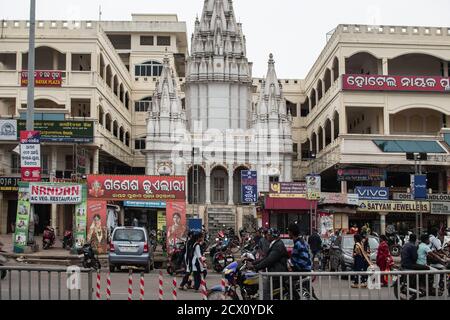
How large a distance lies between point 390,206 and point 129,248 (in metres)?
24.1

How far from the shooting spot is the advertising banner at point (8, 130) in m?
44.7

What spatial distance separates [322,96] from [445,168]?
1309 centimetres

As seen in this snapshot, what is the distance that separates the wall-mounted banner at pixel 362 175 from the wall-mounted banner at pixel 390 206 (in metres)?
4.21

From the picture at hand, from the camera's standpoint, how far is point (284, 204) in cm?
4212

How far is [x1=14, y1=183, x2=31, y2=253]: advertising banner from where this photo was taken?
1088 inches

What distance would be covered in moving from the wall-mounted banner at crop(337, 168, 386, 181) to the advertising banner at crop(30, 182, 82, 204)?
23.1 meters

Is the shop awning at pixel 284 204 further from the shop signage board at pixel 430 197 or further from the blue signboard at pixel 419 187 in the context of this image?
the blue signboard at pixel 419 187

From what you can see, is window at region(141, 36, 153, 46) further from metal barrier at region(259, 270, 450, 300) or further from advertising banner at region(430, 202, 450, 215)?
metal barrier at region(259, 270, 450, 300)

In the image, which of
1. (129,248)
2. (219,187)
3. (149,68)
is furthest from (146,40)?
(129,248)

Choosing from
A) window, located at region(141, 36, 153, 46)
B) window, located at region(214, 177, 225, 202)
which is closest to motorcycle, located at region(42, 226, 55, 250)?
window, located at region(214, 177, 225, 202)

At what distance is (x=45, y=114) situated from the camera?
46031 millimetres

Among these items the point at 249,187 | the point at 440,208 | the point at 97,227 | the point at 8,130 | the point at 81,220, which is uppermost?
the point at 8,130

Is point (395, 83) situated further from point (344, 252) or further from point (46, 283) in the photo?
point (46, 283)
